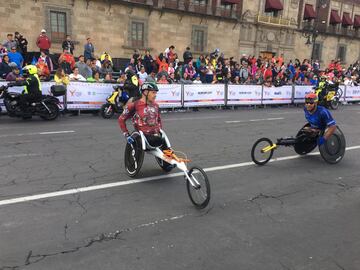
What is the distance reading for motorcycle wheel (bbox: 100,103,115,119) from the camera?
13.2m

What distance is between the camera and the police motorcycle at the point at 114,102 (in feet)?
43.4

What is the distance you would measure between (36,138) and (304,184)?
6535 mm

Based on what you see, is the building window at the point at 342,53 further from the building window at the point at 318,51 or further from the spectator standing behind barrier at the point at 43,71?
the spectator standing behind barrier at the point at 43,71

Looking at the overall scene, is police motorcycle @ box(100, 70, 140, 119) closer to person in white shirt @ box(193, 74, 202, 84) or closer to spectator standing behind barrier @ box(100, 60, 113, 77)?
spectator standing behind barrier @ box(100, 60, 113, 77)

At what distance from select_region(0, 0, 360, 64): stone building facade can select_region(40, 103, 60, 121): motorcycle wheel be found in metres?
12.0

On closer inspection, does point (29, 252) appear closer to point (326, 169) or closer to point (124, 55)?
point (326, 169)

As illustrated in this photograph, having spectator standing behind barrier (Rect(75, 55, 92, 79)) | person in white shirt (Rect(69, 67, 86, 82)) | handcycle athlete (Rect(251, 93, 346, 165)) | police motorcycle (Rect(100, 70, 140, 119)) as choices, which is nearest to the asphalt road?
handcycle athlete (Rect(251, 93, 346, 165))

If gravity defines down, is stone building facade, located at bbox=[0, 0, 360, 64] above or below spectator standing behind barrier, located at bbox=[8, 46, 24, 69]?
above

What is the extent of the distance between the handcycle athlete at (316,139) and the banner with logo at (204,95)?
8.92m

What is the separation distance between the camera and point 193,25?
30.1 meters

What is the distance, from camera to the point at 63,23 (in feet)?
76.9

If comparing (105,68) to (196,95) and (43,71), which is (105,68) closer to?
(43,71)

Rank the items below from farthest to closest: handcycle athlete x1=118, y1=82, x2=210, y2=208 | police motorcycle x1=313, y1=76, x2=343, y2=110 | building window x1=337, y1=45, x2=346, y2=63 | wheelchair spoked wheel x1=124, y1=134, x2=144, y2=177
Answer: building window x1=337, y1=45, x2=346, y2=63, police motorcycle x1=313, y1=76, x2=343, y2=110, wheelchair spoked wheel x1=124, y1=134, x2=144, y2=177, handcycle athlete x1=118, y1=82, x2=210, y2=208

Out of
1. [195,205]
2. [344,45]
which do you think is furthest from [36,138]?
[344,45]
